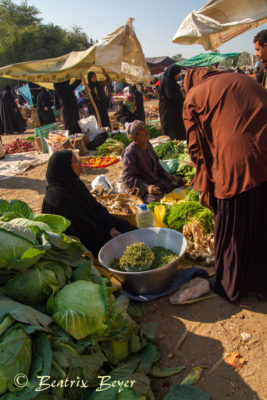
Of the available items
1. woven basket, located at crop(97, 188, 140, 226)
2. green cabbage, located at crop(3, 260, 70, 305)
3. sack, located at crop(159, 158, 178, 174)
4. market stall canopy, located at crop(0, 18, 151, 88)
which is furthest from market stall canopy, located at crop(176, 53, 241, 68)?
green cabbage, located at crop(3, 260, 70, 305)

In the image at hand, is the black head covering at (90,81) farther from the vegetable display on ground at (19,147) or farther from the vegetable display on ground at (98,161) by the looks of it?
the vegetable display on ground at (98,161)

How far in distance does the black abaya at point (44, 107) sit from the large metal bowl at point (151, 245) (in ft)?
38.2

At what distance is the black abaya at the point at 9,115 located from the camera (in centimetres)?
1326

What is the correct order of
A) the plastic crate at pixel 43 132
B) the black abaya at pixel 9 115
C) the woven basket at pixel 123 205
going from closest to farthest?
the woven basket at pixel 123 205
the plastic crate at pixel 43 132
the black abaya at pixel 9 115

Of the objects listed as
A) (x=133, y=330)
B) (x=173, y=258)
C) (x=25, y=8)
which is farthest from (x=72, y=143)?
(x=25, y=8)

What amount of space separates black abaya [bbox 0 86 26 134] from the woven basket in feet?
35.9

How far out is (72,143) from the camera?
834 centimetres

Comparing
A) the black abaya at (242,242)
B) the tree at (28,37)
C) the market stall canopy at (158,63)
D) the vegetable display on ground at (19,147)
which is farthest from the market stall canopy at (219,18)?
the tree at (28,37)

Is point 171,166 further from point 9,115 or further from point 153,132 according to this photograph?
point 9,115

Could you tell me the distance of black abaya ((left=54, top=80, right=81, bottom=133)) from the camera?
9672 mm

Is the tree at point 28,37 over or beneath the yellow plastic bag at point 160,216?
over

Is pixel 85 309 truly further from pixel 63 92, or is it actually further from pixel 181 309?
pixel 63 92

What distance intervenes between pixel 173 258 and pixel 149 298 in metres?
0.41

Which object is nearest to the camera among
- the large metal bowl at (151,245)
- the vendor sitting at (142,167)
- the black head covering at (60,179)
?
the large metal bowl at (151,245)
